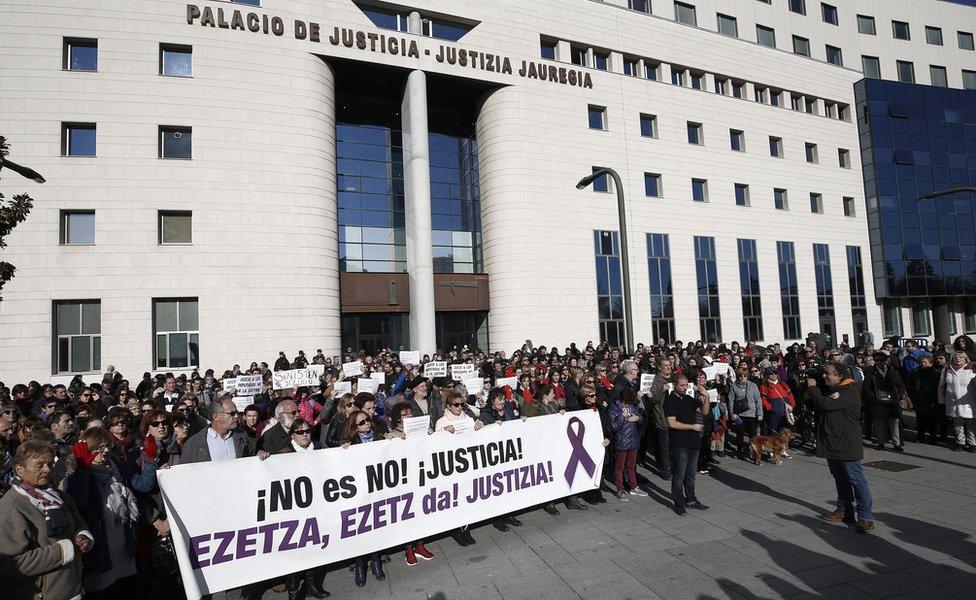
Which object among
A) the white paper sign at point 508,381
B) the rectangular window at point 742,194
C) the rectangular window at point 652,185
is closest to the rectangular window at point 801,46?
the rectangular window at point 742,194

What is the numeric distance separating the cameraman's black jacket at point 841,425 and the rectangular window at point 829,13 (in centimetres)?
4194

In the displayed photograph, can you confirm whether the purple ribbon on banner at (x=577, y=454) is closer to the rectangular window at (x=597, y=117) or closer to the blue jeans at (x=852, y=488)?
the blue jeans at (x=852, y=488)

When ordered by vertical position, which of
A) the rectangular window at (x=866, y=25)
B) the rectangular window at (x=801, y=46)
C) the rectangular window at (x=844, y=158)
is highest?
the rectangular window at (x=866, y=25)

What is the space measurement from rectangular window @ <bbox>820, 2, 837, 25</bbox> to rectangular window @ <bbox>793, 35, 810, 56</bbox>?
9.20 ft

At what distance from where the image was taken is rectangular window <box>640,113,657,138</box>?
100 ft

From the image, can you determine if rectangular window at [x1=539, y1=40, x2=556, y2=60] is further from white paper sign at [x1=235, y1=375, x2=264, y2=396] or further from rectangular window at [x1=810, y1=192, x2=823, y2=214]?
white paper sign at [x1=235, y1=375, x2=264, y2=396]

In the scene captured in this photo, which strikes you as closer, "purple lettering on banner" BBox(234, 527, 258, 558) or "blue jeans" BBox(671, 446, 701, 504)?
"purple lettering on banner" BBox(234, 527, 258, 558)

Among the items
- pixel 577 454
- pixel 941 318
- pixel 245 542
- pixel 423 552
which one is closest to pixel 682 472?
pixel 577 454

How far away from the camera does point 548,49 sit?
2892 cm

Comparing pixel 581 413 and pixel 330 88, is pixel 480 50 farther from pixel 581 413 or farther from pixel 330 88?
pixel 581 413

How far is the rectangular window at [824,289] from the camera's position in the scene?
34.4 meters

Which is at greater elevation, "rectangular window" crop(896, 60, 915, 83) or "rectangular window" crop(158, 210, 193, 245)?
"rectangular window" crop(896, 60, 915, 83)

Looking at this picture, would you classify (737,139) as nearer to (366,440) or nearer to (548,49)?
(548,49)

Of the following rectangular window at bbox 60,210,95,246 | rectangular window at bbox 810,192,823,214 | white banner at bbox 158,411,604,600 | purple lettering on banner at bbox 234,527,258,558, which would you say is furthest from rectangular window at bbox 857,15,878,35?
purple lettering on banner at bbox 234,527,258,558
